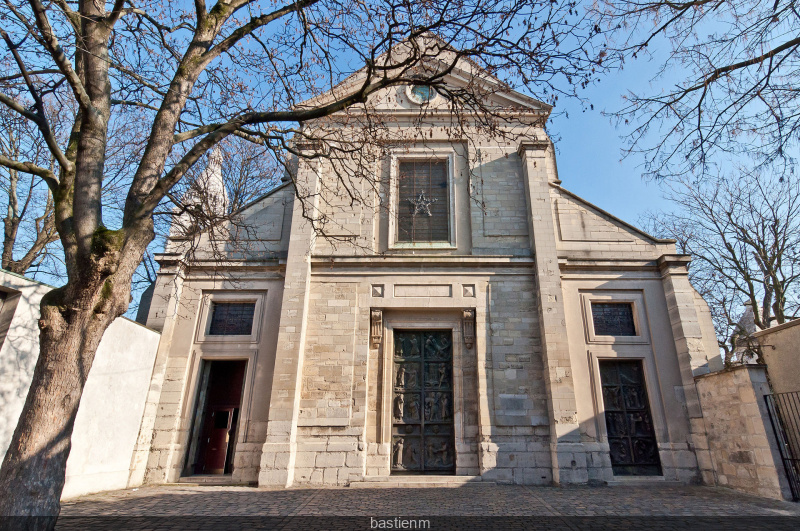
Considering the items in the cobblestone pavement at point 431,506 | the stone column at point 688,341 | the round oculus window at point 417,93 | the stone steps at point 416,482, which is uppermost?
the round oculus window at point 417,93

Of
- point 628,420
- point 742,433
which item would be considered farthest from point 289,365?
point 742,433

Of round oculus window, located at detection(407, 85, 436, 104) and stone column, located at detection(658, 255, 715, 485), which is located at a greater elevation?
round oculus window, located at detection(407, 85, 436, 104)

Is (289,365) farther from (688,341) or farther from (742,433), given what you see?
(742,433)

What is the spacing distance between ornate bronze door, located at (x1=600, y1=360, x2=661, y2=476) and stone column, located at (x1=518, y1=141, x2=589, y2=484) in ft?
3.87

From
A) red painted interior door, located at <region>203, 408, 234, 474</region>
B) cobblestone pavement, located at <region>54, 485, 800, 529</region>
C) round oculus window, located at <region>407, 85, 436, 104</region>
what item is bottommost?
cobblestone pavement, located at <region>54, 485, 800, 529</region>

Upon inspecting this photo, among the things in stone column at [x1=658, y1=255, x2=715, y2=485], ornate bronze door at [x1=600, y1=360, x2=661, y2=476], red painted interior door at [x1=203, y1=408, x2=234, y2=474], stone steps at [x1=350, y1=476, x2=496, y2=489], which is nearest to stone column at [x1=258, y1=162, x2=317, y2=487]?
stone steps at [x1=350, y1=476, x2=496, y2=489]

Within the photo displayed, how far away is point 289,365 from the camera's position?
10070 mm

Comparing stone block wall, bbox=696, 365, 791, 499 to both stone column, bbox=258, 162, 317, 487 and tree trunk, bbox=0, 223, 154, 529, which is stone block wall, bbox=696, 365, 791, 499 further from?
tree trunk, bbox=0, 223, 154, 529

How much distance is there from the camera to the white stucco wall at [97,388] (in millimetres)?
6922

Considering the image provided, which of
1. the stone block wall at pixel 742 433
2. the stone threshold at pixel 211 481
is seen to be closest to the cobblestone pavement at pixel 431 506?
the stone block wall at pixel 742 433

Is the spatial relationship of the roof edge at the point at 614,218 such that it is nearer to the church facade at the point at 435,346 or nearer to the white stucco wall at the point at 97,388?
the church facade at the point at 435,346

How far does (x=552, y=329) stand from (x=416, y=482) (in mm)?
4451

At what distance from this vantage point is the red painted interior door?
1055 cm

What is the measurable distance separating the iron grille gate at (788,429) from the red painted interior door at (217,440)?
11168 mm
